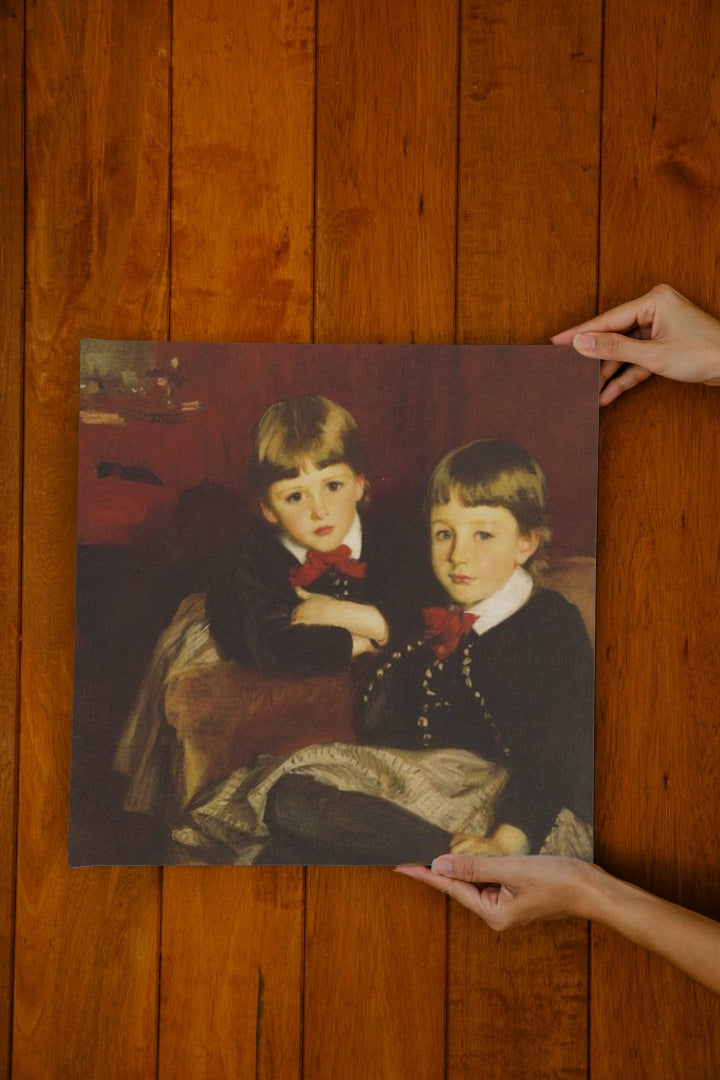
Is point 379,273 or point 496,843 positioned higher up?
point 379,273

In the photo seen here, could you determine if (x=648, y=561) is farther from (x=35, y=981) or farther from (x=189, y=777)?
(x=35, y=981)

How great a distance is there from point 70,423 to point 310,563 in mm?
271

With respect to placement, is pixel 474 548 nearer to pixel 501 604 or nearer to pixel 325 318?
pixel 501 604

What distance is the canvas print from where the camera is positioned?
2.54ft

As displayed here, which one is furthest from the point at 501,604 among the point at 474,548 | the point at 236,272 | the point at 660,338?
the point at 236,272

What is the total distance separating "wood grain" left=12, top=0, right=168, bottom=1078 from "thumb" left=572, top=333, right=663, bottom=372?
0.41m

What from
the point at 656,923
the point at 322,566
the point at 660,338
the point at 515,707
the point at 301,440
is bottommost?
the point at 656,923

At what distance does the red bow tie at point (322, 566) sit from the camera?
30.6 inches

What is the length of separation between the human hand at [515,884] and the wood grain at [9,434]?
0.38 m

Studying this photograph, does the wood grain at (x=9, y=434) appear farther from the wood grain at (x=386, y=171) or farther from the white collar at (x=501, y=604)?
the white collar at (x=501, y=604)

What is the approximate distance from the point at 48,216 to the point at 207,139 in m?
0.17

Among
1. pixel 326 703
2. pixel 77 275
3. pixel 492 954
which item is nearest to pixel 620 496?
pixel 326 703

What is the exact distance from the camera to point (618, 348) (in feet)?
2.56

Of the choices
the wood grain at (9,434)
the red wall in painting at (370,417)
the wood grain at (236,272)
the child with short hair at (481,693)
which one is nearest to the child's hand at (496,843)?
the child with short hair at (481,693)
